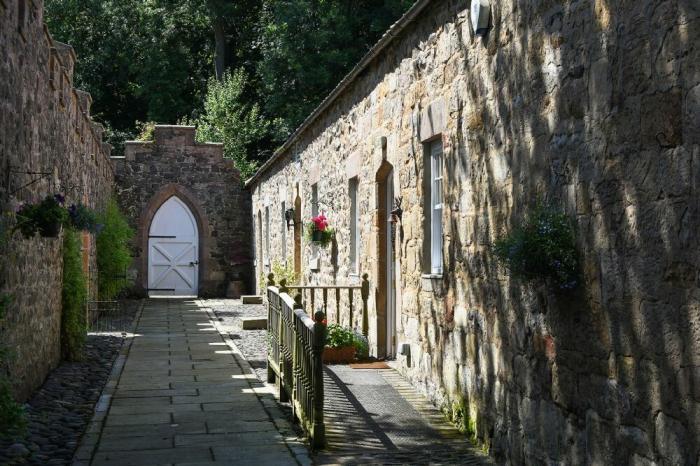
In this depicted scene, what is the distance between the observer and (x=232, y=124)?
28.7m

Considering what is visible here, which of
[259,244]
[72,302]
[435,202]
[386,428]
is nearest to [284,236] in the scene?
[259,244]

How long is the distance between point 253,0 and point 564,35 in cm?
2877

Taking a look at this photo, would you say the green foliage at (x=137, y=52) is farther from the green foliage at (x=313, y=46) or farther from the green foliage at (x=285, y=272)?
the green foliage at (x=285, y=272)

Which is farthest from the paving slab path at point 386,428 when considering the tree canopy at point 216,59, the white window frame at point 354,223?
the tree canopy at point 216,59

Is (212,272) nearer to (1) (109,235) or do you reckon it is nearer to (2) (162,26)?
(1) (109,235)

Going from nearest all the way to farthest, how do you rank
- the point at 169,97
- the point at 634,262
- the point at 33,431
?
the point at 634,262, the point at 33,431, the point at 169,97

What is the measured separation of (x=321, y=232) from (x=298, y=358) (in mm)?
5783

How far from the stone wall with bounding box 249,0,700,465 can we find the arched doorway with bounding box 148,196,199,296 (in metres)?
16.3

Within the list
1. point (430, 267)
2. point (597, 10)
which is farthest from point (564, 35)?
point (430, 267)

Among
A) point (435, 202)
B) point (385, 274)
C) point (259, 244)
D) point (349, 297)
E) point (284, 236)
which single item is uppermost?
point (259, 244)

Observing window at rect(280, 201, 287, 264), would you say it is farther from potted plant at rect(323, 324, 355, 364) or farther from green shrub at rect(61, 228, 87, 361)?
potted plant at rect(323, 324, 355, 364)

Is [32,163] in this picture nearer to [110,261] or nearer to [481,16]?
[481,16]

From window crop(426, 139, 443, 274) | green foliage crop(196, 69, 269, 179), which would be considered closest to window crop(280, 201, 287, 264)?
window crop(426, 139, 443, 274)

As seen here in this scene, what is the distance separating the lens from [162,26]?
3153 cm
